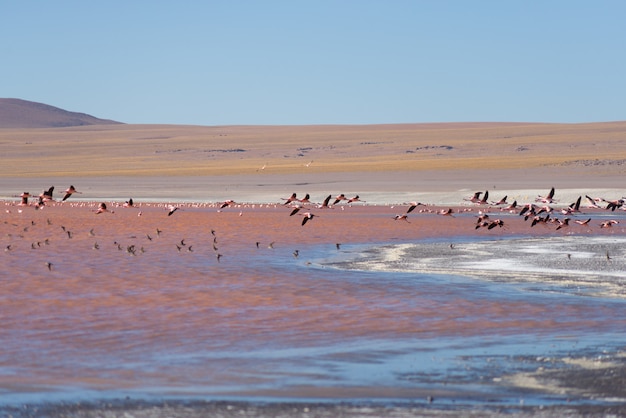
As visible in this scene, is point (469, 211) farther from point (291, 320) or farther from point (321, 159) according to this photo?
point (321, 159)

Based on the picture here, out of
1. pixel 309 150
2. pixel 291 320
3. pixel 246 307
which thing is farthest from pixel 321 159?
pixel 291 320

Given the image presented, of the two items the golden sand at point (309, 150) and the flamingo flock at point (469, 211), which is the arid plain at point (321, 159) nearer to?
the golden sand at point (309, 150)

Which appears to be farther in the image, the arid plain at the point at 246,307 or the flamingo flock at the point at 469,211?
the flamingo flock at the point at 469,211

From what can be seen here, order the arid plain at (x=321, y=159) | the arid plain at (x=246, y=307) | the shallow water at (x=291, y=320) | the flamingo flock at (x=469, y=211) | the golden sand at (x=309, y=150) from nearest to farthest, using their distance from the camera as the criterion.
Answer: the arid plain at (x=246, y=307), the shallow water at (x=291, y=320), the flamingo flock at (x=469, y=211), the arid plain at (x=321, y=159), the golden sand at (x=309, y=150)

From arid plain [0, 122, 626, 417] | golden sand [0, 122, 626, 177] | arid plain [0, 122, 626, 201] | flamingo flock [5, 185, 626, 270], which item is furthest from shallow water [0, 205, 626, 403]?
golden sand [0, 122, 626, 177]

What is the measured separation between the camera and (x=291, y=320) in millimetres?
12766

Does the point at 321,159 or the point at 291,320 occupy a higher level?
the point at 321,159

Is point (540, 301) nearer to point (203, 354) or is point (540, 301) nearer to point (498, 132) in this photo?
point (203, 354)

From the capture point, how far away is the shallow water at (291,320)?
9.49 metres

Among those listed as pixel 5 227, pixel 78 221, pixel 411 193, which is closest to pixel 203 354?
pixel 5 227

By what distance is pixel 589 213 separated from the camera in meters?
36.0

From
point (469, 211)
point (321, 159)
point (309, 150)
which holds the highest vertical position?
point (309, 150)

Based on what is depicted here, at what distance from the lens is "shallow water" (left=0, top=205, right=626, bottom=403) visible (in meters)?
9.49

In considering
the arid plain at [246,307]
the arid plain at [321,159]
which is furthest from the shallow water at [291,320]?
the arid plain at [321,159]
